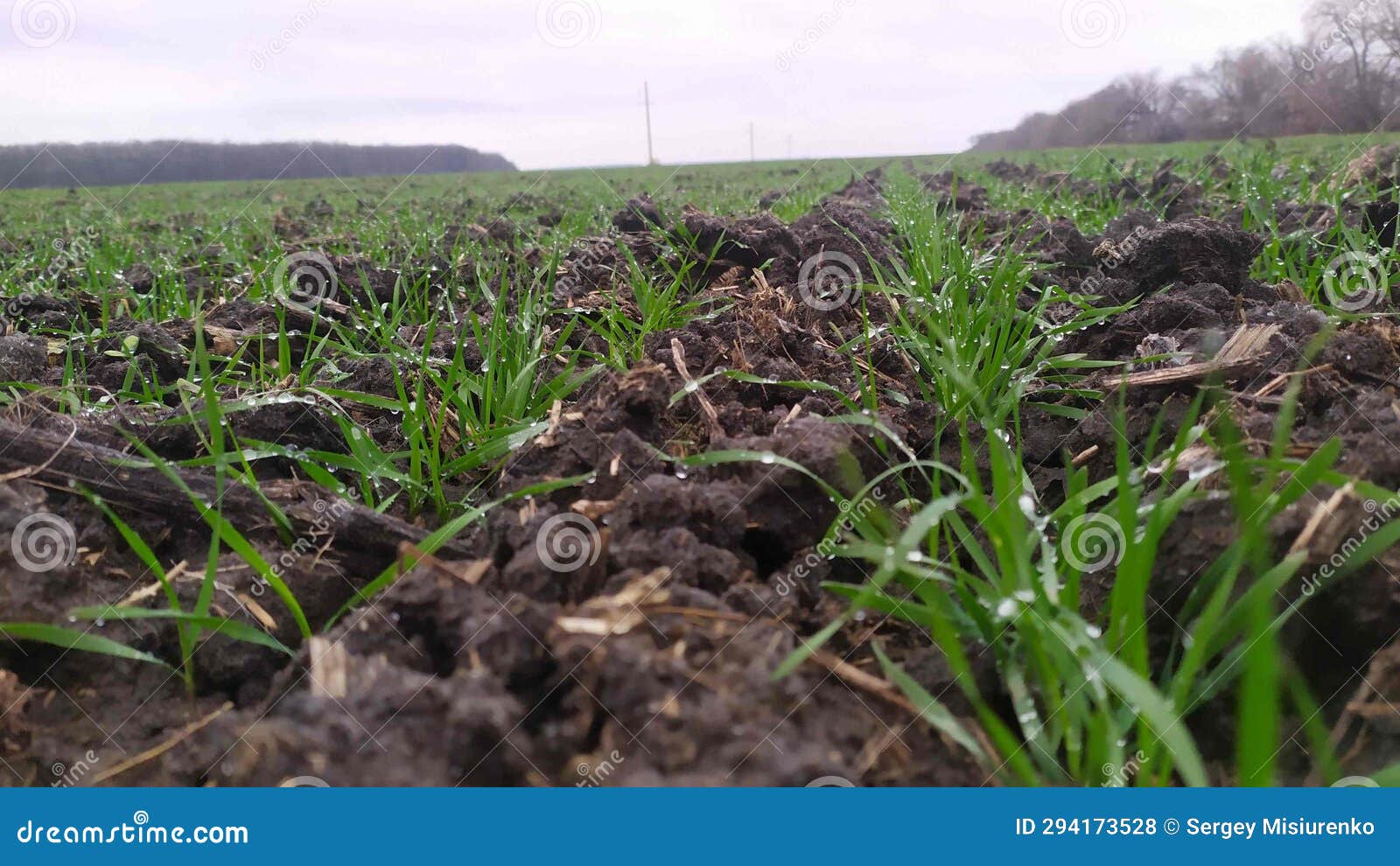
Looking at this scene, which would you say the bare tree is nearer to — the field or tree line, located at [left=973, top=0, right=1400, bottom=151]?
tree line, located at [left=973, top=0, right=1400, bottom=151]

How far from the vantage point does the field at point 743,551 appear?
938 mm

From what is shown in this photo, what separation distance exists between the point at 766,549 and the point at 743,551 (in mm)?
83

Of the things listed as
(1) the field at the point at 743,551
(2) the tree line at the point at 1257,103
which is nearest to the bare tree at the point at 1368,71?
(2) the tree line at the point at 1257,103

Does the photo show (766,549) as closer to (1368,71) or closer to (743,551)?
(743,551)

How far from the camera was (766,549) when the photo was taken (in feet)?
4.73

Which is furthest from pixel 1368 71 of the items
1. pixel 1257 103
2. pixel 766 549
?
pixel 766 549

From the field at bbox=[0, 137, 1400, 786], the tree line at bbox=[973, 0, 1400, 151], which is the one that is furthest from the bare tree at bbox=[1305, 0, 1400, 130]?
the field at bbox=[0, 137, 1400, 786]

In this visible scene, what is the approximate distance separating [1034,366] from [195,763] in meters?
1.79

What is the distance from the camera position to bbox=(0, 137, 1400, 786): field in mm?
938

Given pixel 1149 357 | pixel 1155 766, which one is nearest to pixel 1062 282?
pixel 1149 357

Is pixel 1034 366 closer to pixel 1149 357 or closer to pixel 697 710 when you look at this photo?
pixel 1149 357

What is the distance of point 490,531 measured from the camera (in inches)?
53.4

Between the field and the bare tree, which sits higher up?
the bare tree

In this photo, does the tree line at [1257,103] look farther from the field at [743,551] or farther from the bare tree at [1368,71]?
the field at [743,551]
